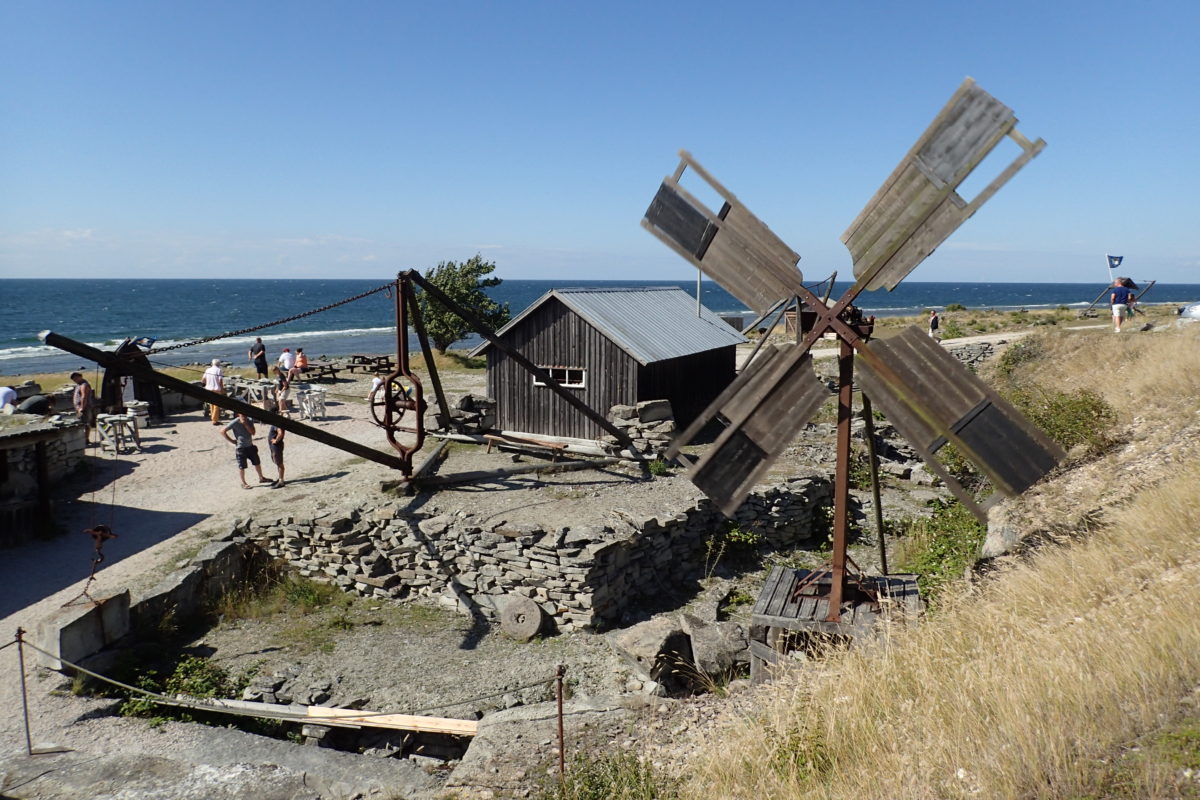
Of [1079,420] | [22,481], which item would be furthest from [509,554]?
[22,481]

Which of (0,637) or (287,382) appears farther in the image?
(287,382)

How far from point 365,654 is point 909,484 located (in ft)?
43.5

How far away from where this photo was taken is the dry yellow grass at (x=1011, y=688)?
14.8 ft

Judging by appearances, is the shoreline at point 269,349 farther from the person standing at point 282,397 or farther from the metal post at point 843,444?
the metal post at point 843,444

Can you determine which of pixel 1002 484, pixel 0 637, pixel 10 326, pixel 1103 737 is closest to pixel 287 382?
pixel 0 637

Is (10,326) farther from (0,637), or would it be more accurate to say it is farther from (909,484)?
(909,484)

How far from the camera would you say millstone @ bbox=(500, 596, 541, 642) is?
39.7 ft

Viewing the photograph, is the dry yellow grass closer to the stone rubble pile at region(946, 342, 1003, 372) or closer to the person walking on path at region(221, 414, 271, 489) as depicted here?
the person walking on path at region(221, 414, 271, 489)

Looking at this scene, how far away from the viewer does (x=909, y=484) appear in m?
18.1

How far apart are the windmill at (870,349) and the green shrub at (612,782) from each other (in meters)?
2.63

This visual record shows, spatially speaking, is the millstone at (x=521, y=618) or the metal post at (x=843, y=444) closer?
the metal post at (x=843, y=444)

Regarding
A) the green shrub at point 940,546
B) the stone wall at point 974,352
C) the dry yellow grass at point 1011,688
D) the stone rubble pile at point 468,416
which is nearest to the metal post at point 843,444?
the dry yellow grass at point 1011,688

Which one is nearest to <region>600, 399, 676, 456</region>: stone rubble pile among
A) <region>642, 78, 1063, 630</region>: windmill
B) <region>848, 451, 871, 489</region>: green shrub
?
<region>848, 451, 871, 489</region>: green shrub

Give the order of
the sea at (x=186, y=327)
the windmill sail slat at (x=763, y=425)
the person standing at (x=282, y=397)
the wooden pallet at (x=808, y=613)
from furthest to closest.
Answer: the sea at (x=186, y=327) < the person standing at (x=282, y=397) < the wooden pallet at (x=808, y=613) < the windmill sail slat at (x=763, y=425)
